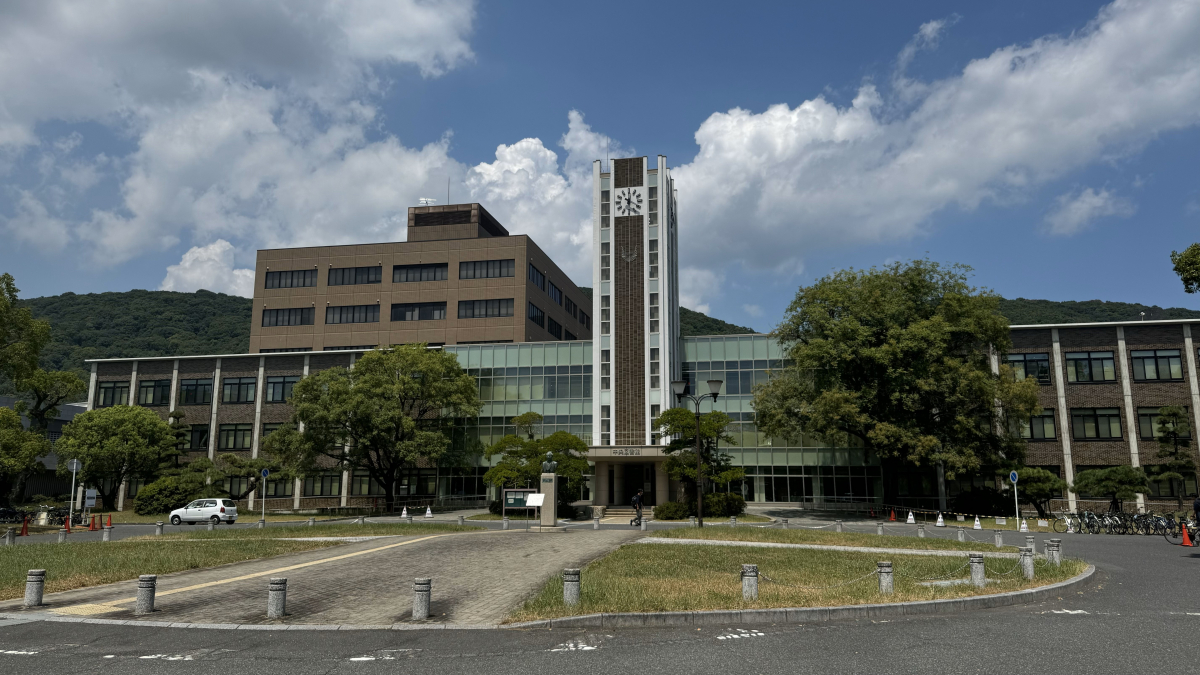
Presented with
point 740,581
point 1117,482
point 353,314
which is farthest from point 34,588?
point 353,314

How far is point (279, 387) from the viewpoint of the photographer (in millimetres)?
60469

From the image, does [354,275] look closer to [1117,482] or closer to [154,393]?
[154,393]

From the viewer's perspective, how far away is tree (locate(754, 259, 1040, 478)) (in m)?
41.5

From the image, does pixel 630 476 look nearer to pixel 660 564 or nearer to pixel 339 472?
pixel 339 472

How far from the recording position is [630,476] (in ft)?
182

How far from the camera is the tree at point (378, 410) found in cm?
4944

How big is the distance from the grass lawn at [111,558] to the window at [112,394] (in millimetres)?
42104

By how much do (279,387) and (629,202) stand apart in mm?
30183

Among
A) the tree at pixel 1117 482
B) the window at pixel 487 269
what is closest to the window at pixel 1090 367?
the tree at pixel 1117 482

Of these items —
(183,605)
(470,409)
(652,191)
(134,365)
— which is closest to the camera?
(183,605)

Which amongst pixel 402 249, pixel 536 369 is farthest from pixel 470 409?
pixel 402 249

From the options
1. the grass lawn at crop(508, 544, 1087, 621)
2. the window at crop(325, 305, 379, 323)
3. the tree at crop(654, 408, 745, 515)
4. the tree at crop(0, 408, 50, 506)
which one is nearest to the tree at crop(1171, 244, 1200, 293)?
the grass lawn at crop(508, 544, 1087, 621)

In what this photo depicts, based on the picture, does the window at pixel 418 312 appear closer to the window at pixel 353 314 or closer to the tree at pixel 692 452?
the window at pixel 353 314

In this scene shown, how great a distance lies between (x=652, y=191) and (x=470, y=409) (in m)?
20.1
